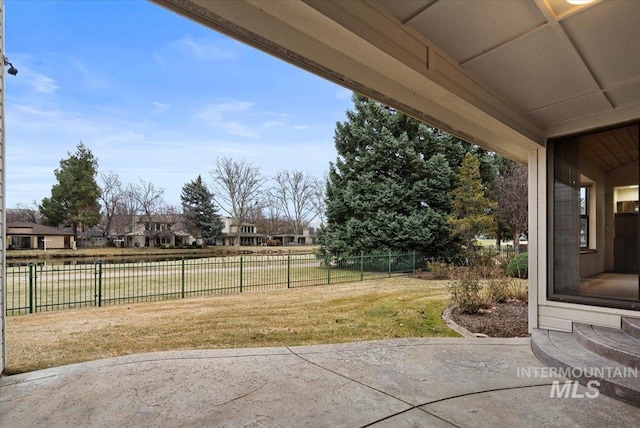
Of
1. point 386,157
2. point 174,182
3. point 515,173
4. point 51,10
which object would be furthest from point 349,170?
point 174,182

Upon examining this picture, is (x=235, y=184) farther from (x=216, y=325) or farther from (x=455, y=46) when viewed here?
(x=455, y=46)

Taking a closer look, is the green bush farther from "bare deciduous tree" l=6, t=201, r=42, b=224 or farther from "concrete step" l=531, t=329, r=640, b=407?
"bare deciduous tree" l=6, t=201, r=42, b=224

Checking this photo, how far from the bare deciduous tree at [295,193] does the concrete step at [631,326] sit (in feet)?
120

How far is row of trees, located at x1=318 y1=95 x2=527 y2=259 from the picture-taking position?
12.9 m

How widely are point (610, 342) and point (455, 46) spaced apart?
10.8 ft

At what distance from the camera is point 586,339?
3570mm

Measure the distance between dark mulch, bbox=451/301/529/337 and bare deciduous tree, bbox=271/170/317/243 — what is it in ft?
112

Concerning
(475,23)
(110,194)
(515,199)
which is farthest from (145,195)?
(475,23)

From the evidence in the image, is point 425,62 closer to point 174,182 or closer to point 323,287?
point 323,287

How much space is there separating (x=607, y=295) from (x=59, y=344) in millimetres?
6898

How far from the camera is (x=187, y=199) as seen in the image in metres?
34.4

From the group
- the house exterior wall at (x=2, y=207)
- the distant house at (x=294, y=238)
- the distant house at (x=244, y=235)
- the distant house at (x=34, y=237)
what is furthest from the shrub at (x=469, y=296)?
the distant house at (x=294, y=238)

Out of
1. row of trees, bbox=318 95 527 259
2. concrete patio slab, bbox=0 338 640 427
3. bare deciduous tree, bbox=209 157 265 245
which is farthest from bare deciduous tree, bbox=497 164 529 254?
bare deciduous tree, bbox=209 157 265 245

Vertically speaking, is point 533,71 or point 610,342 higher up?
point 533,71
